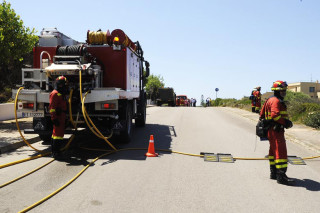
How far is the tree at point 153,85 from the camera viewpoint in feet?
226

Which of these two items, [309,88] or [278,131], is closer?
[278,131]

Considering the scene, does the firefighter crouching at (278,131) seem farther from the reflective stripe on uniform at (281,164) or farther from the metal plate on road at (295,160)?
the metal plate on road at (295,160)

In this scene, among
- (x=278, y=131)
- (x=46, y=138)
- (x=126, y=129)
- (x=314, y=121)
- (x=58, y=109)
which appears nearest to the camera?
(x=278, y=131)

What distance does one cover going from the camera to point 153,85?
257 ft

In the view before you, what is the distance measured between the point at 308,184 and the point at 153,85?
Answer: 73.4m

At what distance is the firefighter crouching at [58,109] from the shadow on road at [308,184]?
4.82m

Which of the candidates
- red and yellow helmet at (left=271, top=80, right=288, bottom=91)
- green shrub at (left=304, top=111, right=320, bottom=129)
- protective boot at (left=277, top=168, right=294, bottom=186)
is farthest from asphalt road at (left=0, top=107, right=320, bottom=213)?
green shrub at (left=304, top=111, right=320, bottom=129)

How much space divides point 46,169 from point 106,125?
8.15 feet

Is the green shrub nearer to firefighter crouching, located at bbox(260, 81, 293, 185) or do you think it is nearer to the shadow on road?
the shadow on road

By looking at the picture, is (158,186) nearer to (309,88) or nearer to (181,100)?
(181,100)

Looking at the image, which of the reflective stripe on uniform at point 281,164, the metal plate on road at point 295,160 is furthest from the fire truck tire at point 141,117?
the reflective stripe on uniform at point 281,164

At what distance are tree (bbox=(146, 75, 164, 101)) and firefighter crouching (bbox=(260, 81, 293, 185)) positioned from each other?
5927 centimetres

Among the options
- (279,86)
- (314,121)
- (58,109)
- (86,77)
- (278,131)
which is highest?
(86,77)

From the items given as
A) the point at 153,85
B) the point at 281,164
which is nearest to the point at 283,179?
the point at 281,164
